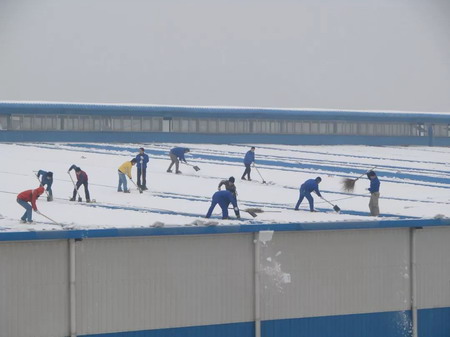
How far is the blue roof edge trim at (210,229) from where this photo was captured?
42.3 feet

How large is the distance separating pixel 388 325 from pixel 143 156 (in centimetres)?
1261

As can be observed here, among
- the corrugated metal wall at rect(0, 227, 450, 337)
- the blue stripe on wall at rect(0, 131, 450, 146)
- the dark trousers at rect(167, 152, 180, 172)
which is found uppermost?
the blue stripe on wall at rect(0, 131, 450, 146)

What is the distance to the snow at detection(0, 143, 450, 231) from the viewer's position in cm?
2355

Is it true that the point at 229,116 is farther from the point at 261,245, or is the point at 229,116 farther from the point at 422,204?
the point at 261,245

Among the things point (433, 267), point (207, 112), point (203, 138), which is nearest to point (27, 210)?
point (433, 267)

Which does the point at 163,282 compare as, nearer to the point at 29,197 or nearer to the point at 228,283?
the point at 228,283

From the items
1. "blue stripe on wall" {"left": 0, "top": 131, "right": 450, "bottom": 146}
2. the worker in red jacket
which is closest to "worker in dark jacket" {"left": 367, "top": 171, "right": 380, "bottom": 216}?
the worker in red jacket

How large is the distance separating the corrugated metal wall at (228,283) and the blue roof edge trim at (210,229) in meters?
0.13

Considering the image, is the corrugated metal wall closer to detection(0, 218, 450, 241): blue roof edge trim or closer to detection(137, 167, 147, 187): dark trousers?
detection(0, 218, 450, 241): blue roof edge trim

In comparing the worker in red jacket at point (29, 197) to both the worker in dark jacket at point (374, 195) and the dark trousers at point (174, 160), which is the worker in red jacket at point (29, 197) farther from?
the dark trousers at point (174, 160)

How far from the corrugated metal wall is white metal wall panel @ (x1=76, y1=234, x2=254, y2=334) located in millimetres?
14

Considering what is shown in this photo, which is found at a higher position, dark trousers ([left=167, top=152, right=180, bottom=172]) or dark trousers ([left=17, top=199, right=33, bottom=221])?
dark trousers ([left=167, top=152, right=180, bottom=172])

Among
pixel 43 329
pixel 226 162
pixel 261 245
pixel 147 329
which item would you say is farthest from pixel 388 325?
pixel 226 162

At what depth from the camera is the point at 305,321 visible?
14711mm
